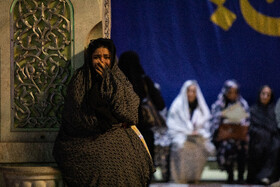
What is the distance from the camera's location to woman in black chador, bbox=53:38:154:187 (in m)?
2.56

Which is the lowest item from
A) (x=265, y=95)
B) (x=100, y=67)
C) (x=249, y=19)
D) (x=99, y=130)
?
(x=99, y=130)

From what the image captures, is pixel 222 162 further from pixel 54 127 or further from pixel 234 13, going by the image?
pixel 54 127

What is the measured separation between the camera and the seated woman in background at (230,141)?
5.66 metres

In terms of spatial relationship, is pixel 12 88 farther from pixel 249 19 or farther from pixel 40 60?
pixel 249 19

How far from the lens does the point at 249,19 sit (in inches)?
227

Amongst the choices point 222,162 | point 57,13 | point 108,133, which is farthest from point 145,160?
point 222,162

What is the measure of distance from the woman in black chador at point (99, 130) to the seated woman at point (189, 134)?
297cm

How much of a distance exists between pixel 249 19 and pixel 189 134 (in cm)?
145

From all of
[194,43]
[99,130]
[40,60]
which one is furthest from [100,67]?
[194,43]

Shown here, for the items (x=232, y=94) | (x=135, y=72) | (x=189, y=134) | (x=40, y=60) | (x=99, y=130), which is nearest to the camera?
(x=99, y=130)

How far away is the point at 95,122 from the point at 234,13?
360cm

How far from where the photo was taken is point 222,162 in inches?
223

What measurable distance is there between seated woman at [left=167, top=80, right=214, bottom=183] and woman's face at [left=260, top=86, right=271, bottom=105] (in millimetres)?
621

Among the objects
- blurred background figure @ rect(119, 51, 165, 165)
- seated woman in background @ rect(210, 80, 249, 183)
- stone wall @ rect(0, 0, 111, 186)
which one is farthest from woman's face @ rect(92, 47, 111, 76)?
seated woman in background @ rect(210, 80, 249, 183)
